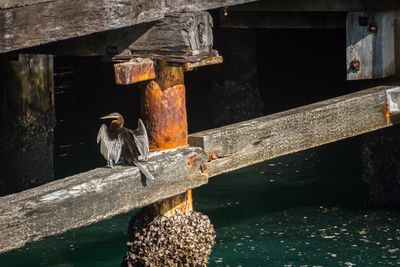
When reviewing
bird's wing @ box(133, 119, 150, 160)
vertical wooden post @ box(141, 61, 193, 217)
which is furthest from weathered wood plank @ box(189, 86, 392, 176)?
bird's wing @ box(133, 119, 150, 160)

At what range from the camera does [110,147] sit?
6.34 m

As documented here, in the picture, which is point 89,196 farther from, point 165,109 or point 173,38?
point 173,38

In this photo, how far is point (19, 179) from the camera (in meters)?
9.85

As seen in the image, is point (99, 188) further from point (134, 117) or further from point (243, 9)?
point (134, 117)

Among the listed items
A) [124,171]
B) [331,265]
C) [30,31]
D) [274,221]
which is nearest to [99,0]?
[30,31]

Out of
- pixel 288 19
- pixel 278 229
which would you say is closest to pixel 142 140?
pixel 278 229

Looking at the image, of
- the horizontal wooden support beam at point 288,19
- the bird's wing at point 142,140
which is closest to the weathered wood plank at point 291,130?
the bird's wing at point 142,140

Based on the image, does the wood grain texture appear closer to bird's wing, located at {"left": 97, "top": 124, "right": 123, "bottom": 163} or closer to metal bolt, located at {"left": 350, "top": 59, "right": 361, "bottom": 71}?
metal bolt, located at {"left": 350, "top": 59, "right": 361, "bottom": 71}

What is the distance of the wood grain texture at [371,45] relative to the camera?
8211 millimetres

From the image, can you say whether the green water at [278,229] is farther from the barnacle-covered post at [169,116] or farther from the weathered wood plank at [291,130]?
the barnacle-covered post at [169,116]

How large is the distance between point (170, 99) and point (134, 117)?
5.91 meters

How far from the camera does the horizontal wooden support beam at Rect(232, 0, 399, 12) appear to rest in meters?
8.18

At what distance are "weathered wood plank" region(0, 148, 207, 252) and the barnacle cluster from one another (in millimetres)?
220

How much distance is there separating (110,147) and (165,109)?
1.41 ft
